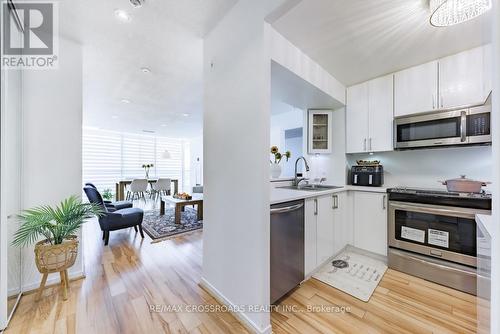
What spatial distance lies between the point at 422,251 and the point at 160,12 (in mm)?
3517

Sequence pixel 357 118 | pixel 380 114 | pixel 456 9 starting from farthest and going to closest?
pixel 357 118, pixel 380 114, pixel 456 9

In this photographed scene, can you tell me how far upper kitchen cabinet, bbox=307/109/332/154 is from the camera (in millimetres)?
3021

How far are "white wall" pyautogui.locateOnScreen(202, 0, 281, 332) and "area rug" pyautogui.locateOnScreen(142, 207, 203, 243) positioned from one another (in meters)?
1.71

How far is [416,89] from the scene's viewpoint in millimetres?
2305

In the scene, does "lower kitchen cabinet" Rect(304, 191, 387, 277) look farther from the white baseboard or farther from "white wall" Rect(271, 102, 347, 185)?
the white baseboard

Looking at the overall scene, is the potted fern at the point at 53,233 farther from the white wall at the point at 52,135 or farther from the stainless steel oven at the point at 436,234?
the stainless steel oven at the point at 436,234

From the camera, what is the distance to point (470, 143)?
1979 millimetres

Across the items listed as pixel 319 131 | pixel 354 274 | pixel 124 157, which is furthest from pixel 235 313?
pixel 124 157

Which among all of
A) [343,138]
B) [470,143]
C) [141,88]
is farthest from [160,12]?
[470,143]

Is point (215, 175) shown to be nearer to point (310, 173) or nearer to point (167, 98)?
point (310, 173)

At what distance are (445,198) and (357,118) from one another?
1.39 metres

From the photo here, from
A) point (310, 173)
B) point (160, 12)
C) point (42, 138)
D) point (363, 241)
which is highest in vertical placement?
point (160, 12)

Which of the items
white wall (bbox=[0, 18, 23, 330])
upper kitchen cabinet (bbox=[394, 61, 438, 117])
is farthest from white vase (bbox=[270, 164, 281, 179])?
white wall (bbox=[0, 18, 23, 330])

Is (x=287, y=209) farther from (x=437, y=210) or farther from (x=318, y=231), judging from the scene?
(x=437, y=210)
